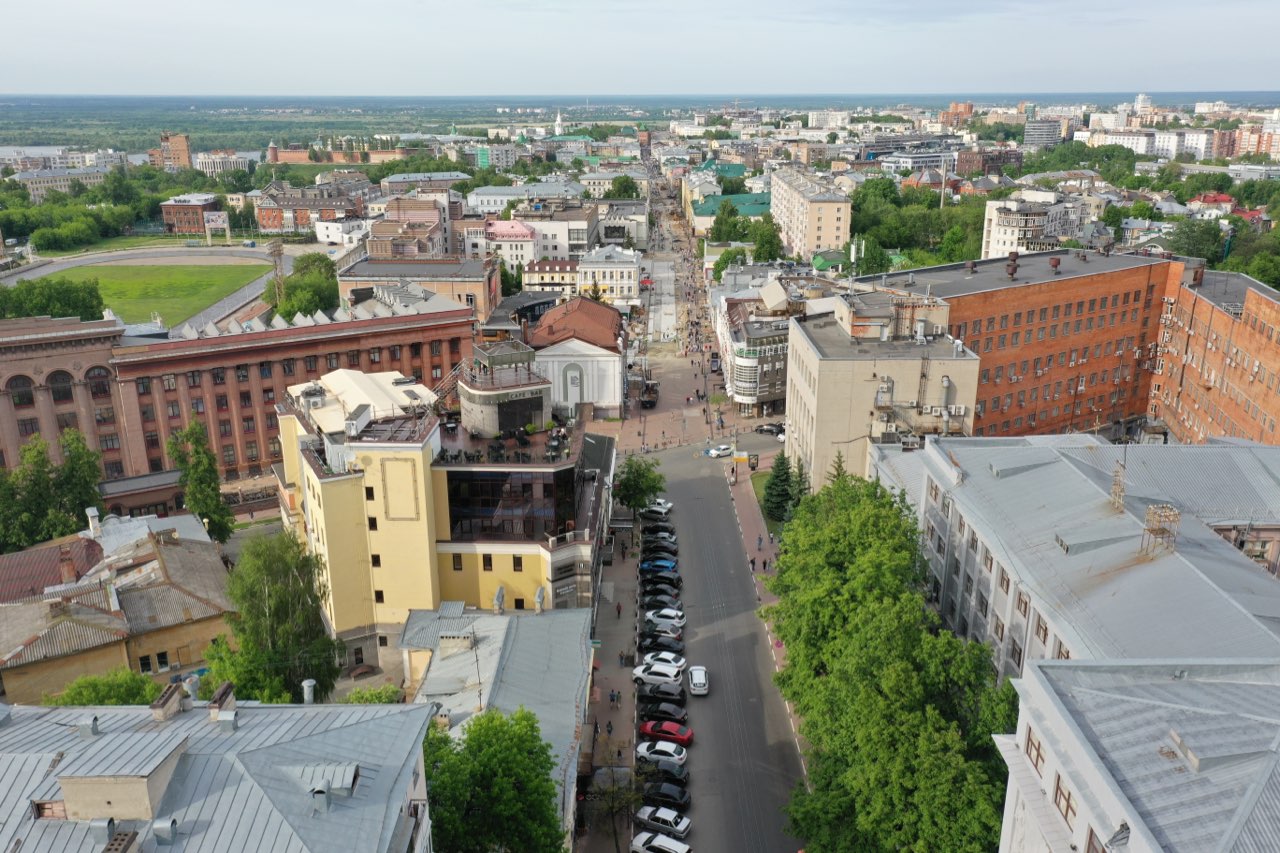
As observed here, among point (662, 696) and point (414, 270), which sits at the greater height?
point (414, 270)

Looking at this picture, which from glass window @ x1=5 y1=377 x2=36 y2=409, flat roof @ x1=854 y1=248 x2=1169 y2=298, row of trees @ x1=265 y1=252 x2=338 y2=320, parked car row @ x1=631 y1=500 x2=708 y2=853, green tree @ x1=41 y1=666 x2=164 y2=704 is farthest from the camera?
row of trees @ x1=265 y1=252 x2=338 y2=320

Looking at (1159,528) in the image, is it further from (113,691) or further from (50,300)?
(50,300)

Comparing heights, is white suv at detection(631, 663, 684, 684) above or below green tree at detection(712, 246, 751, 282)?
below

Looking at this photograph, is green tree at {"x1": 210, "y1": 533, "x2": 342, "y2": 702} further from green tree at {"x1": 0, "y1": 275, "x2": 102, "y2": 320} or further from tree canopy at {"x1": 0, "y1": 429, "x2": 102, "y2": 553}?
green tree at {"x1": 0, "y1": 275, "x2": 102, "y2": 320}

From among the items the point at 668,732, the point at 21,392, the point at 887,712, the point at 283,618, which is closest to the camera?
the point at 887,712

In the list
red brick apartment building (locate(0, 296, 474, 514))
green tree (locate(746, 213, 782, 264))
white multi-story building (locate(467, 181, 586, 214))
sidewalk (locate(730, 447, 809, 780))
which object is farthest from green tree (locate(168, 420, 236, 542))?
white multi-story building (locate(467, 181, 586, 214))

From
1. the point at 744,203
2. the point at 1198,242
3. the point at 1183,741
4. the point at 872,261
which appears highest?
the point at 1183,741

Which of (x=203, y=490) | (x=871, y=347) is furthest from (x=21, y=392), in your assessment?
(x=871, y=347)

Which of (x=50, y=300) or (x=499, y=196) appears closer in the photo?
(x=50, y=300)
